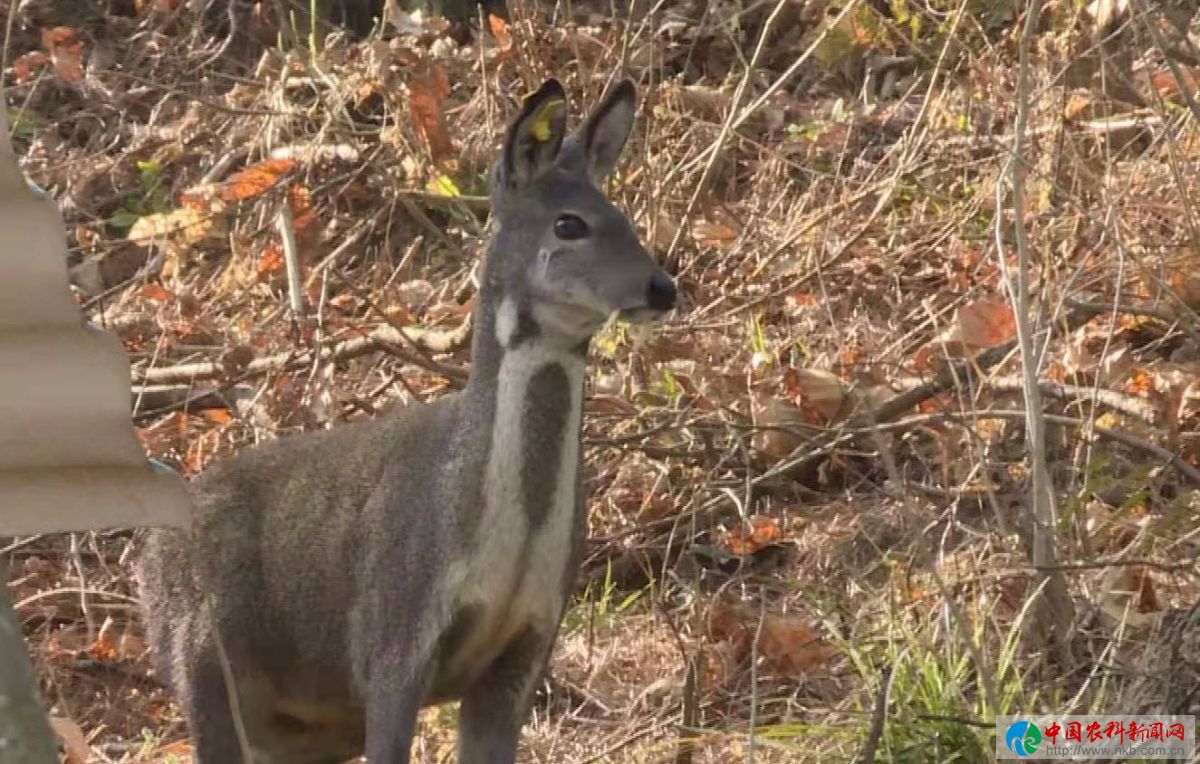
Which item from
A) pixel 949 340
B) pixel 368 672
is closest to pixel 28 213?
pixel 368 672

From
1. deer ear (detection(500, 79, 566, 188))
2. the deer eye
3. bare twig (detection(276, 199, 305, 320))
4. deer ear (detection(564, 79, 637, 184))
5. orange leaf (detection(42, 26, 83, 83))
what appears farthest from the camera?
orange leaf (detection(42, 26, 83, 83))

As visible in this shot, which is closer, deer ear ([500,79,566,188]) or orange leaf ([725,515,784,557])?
deer ear ([500,79,566,188])

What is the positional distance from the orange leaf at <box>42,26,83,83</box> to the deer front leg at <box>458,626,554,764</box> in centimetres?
651

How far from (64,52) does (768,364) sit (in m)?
4.81

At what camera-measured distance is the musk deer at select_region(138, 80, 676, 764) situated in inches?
201

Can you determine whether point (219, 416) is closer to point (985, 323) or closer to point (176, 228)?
point (176, 228)

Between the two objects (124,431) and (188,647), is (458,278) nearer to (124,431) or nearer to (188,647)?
(188,647)

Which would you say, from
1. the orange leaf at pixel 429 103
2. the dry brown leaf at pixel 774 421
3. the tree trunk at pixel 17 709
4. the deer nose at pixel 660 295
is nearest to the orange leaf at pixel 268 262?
→ the orange leaf at pixel 429 103

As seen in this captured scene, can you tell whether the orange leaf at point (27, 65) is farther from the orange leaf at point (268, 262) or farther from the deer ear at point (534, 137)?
the deer ear at point (534, 137)

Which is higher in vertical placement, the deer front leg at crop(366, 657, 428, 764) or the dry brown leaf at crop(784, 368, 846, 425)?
the dry brown leaf at crop(784, 368, 846, 425)

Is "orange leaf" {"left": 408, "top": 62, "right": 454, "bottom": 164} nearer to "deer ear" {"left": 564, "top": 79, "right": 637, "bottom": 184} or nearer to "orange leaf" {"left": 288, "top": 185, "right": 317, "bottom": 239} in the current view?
"orange leaf" {"left": 288, "top": 185, "right": 317, "bottom": 239}

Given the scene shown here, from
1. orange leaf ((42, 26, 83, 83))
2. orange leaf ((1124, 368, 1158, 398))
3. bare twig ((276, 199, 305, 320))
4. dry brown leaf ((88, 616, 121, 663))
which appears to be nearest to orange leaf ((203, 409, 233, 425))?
bare twig ((276, 199, 305, 320))

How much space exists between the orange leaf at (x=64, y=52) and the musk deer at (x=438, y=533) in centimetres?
559

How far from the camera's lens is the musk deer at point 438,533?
16.7ft
